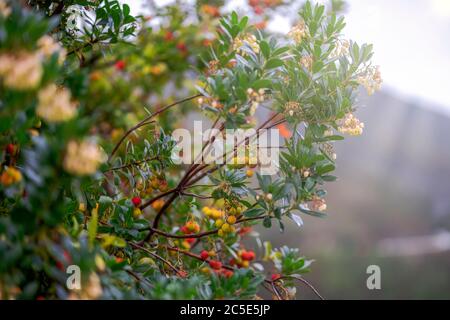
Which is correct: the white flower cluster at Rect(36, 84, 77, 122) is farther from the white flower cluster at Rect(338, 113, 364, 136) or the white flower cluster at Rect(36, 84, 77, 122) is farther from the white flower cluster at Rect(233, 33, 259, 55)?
the white flower cluster at Rect(338, 113, 364, 136)

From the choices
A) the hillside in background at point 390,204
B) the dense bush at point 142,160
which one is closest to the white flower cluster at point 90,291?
the dense bush at point 142,160

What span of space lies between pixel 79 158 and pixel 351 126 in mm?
818

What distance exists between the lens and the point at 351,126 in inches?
52.2

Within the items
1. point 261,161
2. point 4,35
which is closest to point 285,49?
point 261,161

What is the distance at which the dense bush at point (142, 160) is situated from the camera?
2.69 feet

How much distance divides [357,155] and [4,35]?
7996 mm

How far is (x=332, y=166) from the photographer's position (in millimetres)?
1282

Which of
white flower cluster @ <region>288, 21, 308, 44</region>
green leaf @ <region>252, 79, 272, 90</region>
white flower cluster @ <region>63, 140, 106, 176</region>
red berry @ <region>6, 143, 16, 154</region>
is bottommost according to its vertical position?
white flower cluster @ <region>63, 140, 106, 176</region>

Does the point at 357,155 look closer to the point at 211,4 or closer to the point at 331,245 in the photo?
the point at 331,245

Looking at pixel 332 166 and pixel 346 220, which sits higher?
pixel 346 220

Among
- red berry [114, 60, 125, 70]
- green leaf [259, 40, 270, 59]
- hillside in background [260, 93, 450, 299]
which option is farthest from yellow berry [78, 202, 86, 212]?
hillside in background [260, 93, 450, 299]

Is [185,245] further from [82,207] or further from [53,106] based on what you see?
[53,106]

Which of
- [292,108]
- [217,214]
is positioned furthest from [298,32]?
[217,214]

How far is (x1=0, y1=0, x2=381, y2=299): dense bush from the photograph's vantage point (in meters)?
0.82
